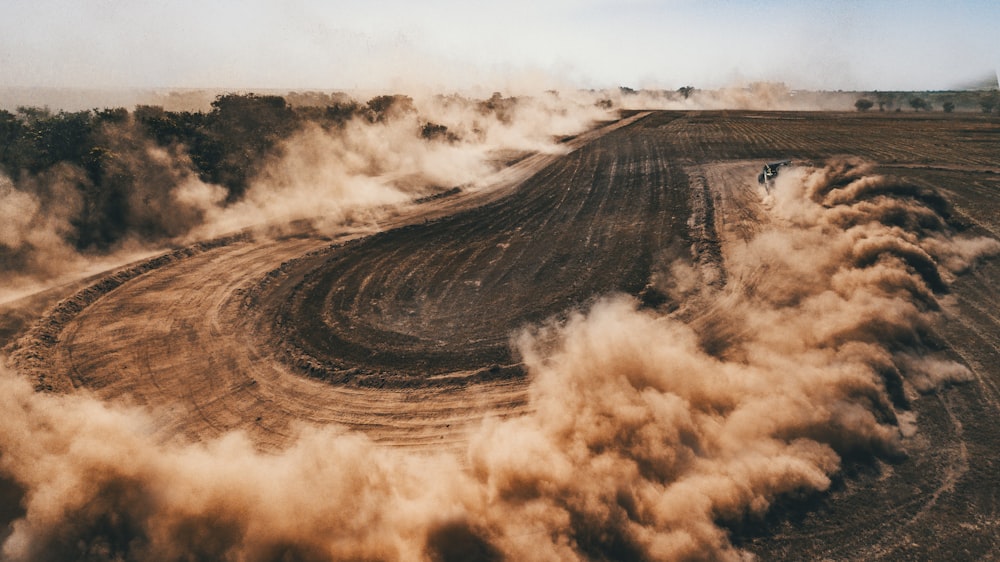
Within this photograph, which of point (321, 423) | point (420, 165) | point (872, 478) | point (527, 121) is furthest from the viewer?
point (527, 121)

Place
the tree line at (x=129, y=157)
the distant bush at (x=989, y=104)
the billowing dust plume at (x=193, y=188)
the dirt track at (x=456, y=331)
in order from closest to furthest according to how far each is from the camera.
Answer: the dirt track at (x=456, y=331), the billowing dust plume at (x=193, y=188), the tree line at (x=129, y=157), the distant bush at (x=989, y=104)

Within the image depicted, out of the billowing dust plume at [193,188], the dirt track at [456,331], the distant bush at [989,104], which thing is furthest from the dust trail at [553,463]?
the distant bush at [989,104]

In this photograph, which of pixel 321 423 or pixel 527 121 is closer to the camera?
pixel 321 423

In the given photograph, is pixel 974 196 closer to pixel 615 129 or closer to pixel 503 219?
pixel 503 219

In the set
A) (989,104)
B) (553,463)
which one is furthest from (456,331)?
(989,104)

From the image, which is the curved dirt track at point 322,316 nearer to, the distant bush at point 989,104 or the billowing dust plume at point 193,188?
the billowing dust plume at point 193,188

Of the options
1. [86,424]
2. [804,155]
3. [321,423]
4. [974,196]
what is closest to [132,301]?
[86,424]

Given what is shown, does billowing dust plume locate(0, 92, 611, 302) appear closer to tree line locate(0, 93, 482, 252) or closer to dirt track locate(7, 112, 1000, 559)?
tree line locate(0, 93, 482, 252)
